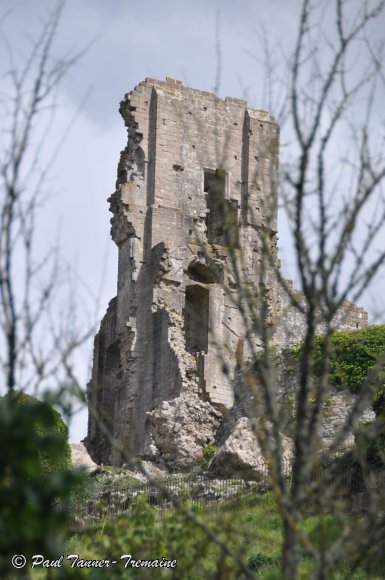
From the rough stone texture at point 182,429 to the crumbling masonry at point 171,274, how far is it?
3 centimetres

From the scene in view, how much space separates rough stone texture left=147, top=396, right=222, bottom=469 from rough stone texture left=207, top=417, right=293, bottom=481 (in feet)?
8.36

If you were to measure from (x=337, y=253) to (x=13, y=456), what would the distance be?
321cm

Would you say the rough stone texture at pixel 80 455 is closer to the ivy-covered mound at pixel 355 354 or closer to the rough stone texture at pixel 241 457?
the rough stone texture at pixel 241 457

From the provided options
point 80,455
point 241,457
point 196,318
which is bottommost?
point 241,457

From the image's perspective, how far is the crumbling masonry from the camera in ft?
104

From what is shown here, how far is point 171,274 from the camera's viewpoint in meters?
33.9

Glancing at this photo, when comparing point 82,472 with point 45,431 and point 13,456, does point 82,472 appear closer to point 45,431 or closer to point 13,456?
point 13,456

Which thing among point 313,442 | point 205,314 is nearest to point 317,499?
point 313,442

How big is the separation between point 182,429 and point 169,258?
527cm

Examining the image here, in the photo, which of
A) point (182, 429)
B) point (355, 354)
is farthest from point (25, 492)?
point (182, 429)

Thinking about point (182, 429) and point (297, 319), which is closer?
point (182, 429)

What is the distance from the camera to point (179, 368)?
31.7 m

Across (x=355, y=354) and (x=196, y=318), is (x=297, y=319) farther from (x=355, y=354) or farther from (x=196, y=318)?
(x=355, y=354)

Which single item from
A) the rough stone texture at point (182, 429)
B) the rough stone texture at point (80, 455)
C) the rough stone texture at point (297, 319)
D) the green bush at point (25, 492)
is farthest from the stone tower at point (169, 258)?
the green bush at point (25, 492)
